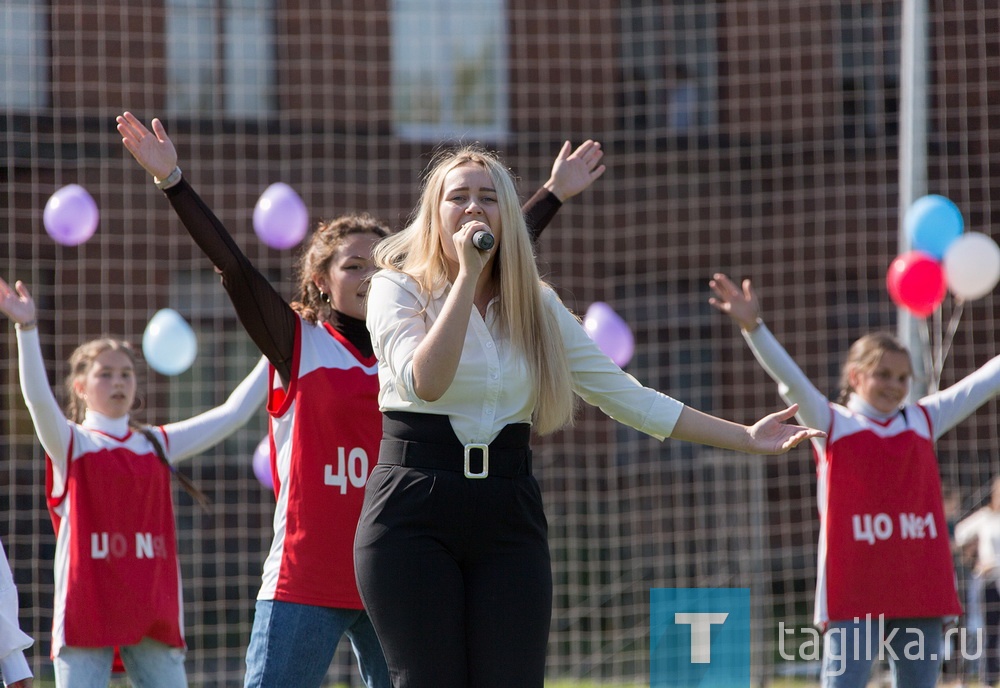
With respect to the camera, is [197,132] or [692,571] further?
[197,132]

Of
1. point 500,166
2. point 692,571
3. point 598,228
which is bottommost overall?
point 692,571

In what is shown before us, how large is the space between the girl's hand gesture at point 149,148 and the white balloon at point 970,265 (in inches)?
167

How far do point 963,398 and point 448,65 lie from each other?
7289 mm

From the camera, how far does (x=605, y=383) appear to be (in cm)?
257

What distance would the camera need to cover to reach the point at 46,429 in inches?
151

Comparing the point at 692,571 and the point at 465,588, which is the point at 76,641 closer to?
the point at 465,588

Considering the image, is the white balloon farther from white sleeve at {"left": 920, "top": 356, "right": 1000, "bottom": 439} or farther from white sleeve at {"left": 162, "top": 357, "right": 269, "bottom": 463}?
white sleeve at {"left": 162, "top": 357, "right": 269, "bottom": 463}

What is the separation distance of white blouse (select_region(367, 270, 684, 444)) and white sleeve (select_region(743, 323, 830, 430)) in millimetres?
1431

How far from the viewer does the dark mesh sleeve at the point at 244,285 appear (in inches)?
115

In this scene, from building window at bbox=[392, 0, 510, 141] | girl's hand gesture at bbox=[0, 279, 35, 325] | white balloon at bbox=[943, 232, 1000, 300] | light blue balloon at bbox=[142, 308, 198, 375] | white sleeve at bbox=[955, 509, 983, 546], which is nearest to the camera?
girl's hand gesture at bbox=[0, 279, 35, 325]

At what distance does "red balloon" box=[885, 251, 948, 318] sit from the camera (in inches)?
233

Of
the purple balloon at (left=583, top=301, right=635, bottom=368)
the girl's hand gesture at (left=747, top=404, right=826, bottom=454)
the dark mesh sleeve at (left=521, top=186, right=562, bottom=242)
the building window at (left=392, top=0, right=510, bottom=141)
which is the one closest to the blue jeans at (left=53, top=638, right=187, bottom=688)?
the dark mesh sleeve at (left=521, top=186, right=562, bottom=242)

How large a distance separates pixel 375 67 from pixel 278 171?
1.21 m

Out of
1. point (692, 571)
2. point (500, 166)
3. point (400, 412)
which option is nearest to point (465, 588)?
point (400, 412)
